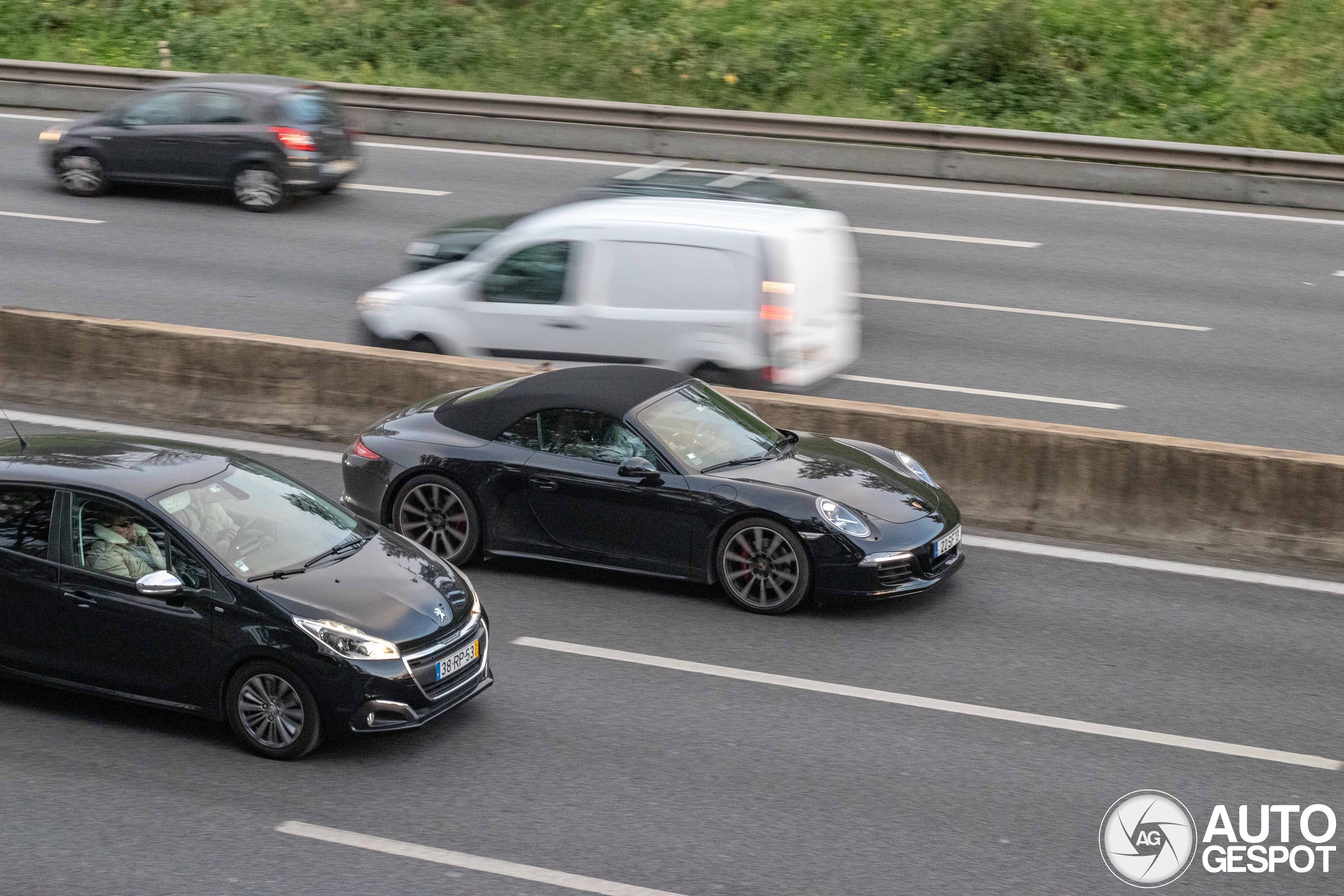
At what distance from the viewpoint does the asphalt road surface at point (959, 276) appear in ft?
43.2

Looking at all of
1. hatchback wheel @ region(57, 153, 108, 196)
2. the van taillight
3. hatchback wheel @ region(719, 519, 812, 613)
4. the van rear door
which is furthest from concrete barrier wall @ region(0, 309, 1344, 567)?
hatchback wheel @ region(57, 153, 108, 196)

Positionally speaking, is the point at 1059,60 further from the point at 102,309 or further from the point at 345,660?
the point at 345,660

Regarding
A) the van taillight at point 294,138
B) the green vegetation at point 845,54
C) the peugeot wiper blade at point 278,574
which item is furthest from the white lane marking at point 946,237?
the peugeot wiper blade at point 278,574

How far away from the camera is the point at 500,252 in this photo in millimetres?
12180

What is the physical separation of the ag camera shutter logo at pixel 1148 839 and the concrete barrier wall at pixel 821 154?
49.8ft

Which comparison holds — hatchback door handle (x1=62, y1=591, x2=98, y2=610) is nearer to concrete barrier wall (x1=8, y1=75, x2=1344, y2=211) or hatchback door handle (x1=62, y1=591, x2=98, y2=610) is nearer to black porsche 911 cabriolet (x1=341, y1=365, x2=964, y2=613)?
black porsche 911 cabriolet (x1=341, y1=365, x2=964, y2=613)

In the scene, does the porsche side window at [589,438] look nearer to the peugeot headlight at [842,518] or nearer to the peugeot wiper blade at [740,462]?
the peugeot wiper blade at [740,462]

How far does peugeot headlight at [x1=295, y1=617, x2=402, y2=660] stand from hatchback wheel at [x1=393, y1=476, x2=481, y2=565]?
2.65 metres

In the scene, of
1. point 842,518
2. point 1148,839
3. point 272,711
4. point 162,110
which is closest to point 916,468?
point 842,518

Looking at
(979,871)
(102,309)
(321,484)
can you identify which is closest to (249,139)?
(102,309)

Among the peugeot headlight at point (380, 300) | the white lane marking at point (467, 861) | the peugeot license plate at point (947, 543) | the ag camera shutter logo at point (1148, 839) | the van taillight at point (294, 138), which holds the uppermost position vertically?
the van taillight at point (294, 138)

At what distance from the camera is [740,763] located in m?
6.98

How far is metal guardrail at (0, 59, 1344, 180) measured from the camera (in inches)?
785

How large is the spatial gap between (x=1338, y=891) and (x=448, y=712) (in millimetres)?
4191
